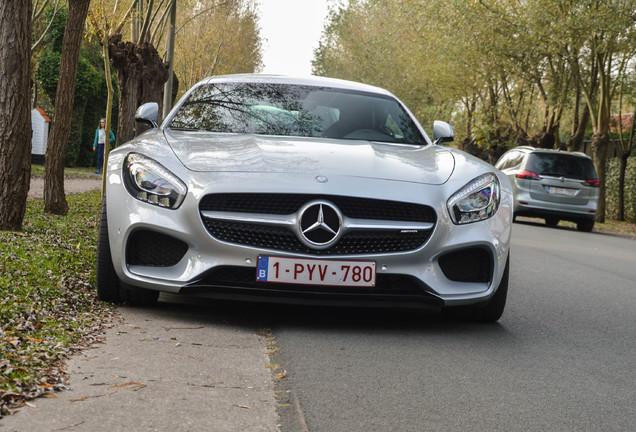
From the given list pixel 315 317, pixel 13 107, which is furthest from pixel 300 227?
pixel 13 107

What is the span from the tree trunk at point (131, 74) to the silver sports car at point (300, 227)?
11.5m

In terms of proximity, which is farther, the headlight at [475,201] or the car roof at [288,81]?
the car roof at [288,81]

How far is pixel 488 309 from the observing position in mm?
5562

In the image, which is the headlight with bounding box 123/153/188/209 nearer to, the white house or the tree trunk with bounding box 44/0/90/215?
the tree trunk with bounding box 44/0/90/215

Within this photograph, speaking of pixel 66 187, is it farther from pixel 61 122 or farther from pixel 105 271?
pixel 105 271

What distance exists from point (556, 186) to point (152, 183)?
52.3 feet

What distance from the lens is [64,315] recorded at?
4.94 m

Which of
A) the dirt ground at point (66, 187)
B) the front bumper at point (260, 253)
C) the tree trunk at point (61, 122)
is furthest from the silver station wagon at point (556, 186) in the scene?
the front bumper at point (260, 253)

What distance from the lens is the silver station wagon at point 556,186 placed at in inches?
778

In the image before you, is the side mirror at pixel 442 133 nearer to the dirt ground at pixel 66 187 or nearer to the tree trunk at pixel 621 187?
the dirt ground at pixel 66 187

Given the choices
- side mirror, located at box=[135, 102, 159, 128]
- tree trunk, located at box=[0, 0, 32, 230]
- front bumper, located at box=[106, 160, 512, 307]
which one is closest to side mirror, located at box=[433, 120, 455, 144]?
front bumper, located at box=[106, 160, 512, 307]

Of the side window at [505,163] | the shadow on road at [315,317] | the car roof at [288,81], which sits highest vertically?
the car roof at [288,81]

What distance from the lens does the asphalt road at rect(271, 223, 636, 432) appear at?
3588 millimetres

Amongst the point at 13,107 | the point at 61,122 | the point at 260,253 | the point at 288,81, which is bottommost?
the point at 260,253
